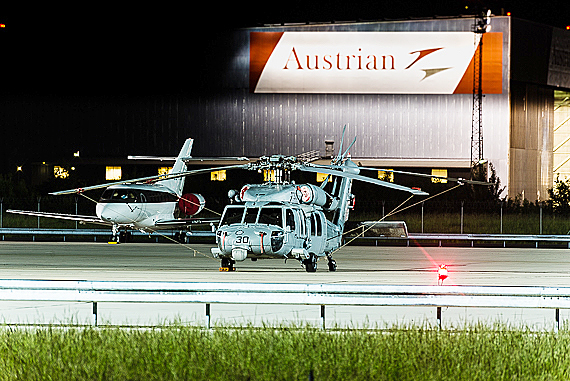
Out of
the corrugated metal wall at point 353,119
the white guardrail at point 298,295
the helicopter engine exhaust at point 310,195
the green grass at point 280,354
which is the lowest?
the green grass at point 280,354

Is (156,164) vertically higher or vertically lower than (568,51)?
lower

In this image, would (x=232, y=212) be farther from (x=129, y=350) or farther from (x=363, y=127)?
(x=363, y=127)

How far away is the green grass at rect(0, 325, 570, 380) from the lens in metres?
9.81

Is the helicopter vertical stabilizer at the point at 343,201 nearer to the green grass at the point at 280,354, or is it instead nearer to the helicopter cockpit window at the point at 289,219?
the helicopter cockpit window at the point at 289,219

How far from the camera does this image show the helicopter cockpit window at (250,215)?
23.7 metres

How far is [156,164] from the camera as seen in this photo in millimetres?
70312

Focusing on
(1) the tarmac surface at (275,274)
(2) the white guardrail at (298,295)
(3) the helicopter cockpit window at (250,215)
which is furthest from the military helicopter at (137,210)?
(2) the white guardrail at (298,295)

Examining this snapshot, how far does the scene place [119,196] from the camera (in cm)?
3866

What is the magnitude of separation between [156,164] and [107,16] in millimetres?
13334

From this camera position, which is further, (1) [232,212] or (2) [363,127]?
(2) [363,127]

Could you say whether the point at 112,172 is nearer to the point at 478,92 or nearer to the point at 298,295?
the point at 478,92

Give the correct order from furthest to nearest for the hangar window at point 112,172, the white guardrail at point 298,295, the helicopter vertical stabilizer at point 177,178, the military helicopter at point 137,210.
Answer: the hangar window at point 112,172
the helicopter vertical stabilizer at point 177,178
the military helicopter at point 137,210
the white guardrail at point 298,295

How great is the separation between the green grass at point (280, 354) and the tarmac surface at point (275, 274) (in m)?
1.22

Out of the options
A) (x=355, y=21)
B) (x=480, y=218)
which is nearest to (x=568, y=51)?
(x=355, y=21)
